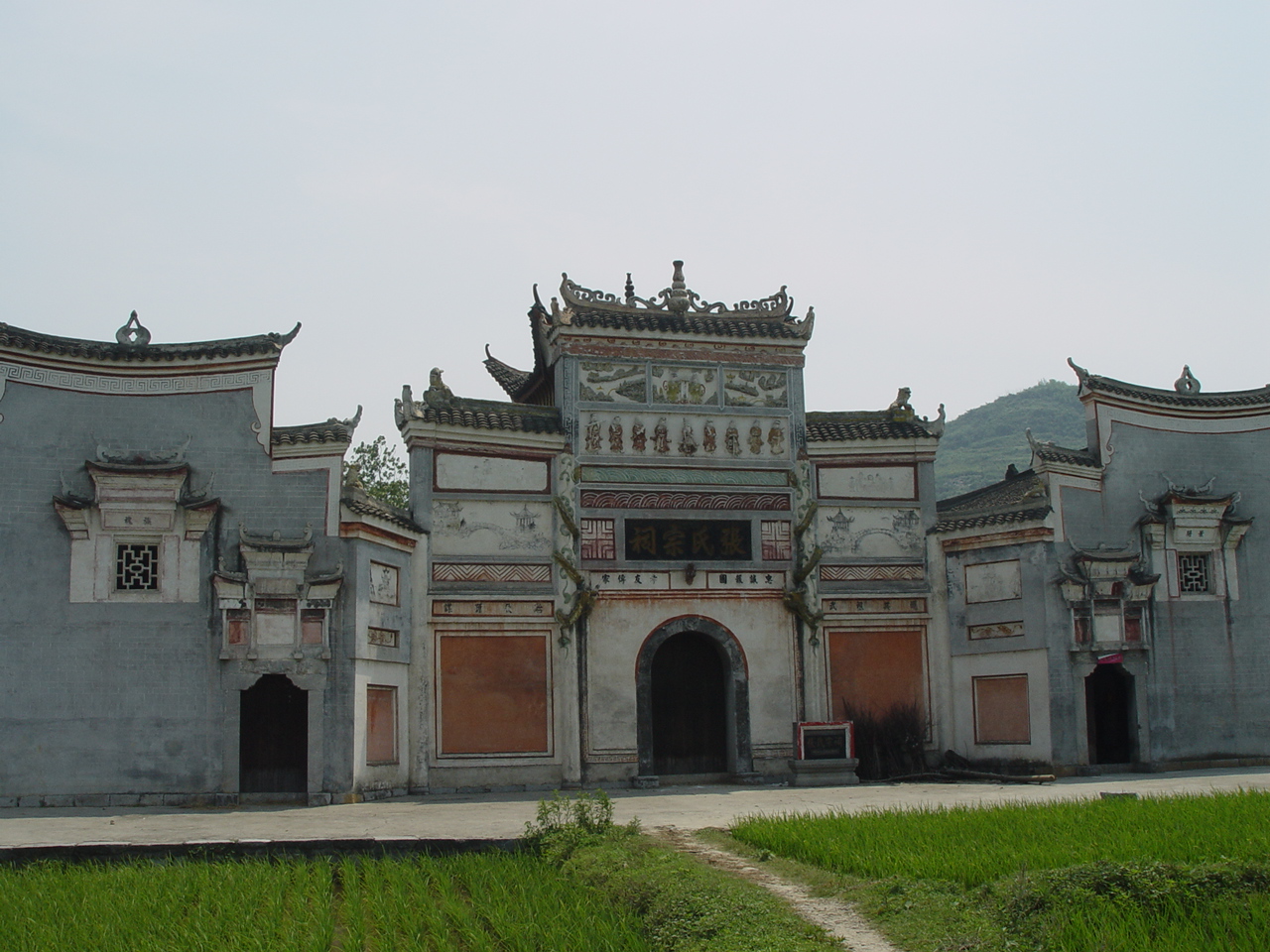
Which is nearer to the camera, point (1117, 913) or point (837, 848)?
point (1117, 913)

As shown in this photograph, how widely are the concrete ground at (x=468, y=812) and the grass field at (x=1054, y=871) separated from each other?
8.36 ft

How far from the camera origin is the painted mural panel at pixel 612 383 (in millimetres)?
20406

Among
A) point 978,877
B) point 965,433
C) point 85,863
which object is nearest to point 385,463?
point 85,863

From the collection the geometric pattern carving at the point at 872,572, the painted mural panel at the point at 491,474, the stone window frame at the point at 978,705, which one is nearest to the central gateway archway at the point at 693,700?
the geometric pattern carving at the point at 872,572

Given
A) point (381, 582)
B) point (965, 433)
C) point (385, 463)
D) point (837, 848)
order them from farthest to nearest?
point (965, 433) < point (385, 463) < point (381, 582) < point (837, 848)

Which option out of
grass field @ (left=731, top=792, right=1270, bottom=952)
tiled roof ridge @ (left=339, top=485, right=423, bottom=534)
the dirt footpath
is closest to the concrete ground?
the dirt footpath

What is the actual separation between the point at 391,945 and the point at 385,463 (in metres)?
31.7

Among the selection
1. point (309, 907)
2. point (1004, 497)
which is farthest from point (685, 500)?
point (309, 907)

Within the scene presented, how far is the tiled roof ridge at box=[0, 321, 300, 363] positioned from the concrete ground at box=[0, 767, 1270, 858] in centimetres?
586

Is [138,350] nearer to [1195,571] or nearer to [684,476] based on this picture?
[684,476]

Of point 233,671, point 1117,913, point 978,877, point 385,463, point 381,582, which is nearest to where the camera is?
point 1117,913

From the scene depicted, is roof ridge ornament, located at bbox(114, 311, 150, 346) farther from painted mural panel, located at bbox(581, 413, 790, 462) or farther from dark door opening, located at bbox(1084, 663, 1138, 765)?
dark door opening, located at bbox(1084, 663, 1138, 765)

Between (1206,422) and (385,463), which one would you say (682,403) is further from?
(385,463)

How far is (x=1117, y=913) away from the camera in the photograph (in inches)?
289
